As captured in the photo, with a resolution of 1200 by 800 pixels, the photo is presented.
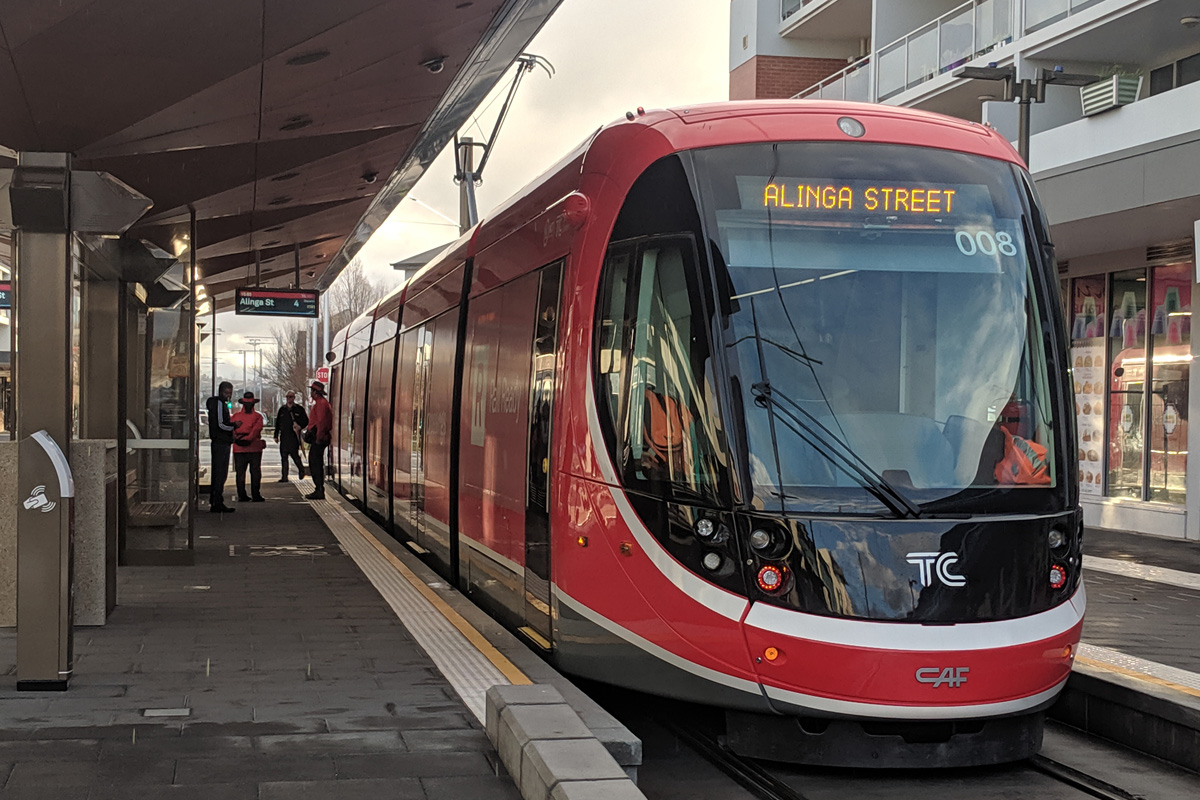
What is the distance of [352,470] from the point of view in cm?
2214

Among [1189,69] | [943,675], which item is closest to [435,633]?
[943,675]

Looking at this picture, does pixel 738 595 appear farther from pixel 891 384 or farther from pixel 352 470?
pixel 352 470

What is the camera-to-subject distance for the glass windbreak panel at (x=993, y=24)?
22.2 meters

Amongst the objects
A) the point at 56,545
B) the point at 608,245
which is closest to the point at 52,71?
the point at 56,545

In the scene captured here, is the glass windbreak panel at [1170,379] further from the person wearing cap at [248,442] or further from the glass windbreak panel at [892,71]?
the person wearing cap at [248,442]

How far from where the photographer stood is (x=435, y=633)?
886cm

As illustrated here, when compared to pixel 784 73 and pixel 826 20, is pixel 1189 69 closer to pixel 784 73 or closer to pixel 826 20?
pixel 826 20

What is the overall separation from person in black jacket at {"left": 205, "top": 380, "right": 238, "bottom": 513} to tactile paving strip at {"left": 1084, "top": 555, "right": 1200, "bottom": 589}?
37.6ft

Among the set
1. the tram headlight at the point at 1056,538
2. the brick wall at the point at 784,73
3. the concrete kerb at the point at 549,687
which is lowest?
the concrete kerb at the point at 549,687

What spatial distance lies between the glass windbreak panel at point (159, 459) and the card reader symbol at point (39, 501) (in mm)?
5896

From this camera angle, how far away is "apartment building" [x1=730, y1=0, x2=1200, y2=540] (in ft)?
54.4

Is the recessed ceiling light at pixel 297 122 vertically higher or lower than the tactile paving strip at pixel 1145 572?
higher

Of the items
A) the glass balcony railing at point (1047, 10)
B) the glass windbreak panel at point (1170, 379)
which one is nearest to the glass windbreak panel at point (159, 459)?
the glass windbreak panel at point (1170, 379)

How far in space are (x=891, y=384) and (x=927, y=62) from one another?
19.6 m
